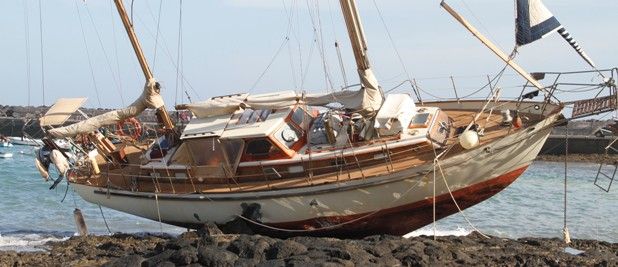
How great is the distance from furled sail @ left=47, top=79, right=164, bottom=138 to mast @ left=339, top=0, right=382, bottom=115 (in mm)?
6710

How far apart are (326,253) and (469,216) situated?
528 inches

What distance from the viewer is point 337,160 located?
60.1 feet

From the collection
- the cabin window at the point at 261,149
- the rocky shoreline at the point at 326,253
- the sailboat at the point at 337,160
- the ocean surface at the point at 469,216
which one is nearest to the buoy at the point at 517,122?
the sailboat at the point at 337,160

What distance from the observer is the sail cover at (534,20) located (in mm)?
17375

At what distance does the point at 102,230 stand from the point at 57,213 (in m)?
4.27

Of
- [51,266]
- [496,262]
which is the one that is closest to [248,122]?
[51,266]

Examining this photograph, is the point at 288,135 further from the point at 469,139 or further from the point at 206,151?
the point at 469,139

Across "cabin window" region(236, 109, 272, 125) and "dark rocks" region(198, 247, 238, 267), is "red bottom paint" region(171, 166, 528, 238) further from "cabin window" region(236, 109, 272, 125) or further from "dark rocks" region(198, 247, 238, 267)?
"dark rocks" region(198, 247, 238, 267)

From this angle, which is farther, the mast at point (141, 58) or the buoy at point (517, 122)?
the mast at point (141, 58)

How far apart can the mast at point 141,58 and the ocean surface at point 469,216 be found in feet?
10.8

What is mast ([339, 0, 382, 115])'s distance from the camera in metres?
18.9

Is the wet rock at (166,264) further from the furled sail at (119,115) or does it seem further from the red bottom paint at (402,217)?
the furled sail at (119,115)

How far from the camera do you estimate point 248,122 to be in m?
19.8

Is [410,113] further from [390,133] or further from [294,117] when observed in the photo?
[294,117]
